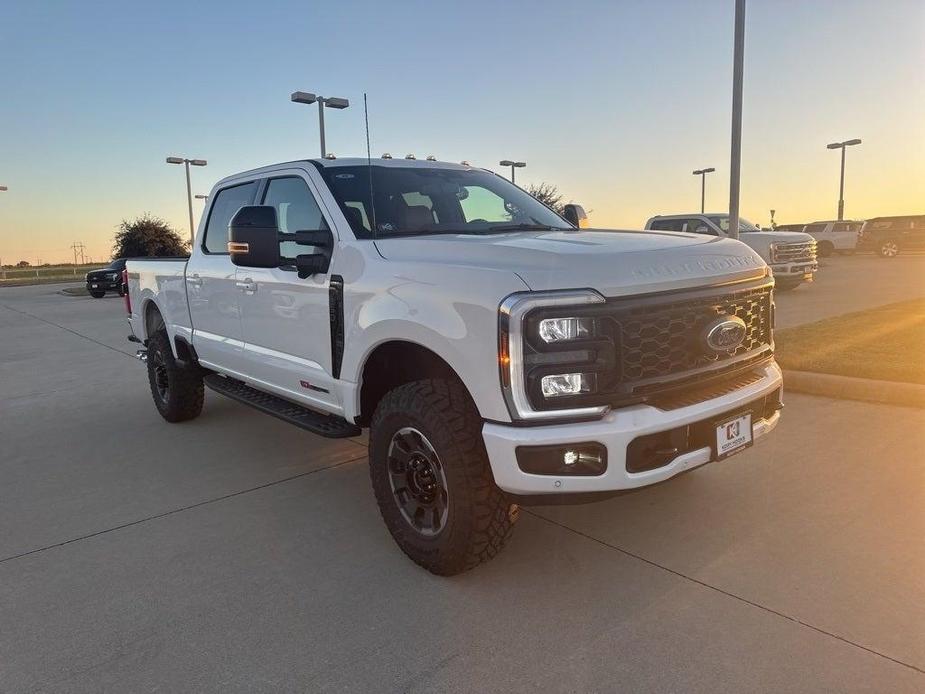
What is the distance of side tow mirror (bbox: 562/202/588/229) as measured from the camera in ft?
16.3

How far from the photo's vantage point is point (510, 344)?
8.56 feet

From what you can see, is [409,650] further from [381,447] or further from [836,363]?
[836,363]

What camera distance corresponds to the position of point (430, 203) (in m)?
4.21

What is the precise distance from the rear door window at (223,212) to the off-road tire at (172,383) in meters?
1.12

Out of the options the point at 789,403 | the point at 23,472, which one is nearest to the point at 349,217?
the point at 23,472

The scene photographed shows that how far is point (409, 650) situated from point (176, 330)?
13.3ft

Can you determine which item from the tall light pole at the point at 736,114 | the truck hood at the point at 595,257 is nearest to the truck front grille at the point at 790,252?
the tall light pole at the point at 736,114

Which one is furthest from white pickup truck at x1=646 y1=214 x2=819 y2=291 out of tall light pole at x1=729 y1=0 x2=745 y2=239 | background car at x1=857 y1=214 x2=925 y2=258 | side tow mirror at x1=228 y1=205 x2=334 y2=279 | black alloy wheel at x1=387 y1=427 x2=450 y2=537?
background car at x1=857 y1=214 x2=925 y2=258

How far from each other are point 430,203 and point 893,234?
31860 millimetres

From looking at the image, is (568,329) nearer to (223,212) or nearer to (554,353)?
(554,353)

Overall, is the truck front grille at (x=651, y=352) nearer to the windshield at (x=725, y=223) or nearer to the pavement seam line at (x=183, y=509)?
the pavement seam line at (x=183, y=509)

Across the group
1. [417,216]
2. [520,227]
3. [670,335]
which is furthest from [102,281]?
[670,335]

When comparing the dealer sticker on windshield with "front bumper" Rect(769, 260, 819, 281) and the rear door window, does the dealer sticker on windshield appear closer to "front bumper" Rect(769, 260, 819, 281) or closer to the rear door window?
the rear door window

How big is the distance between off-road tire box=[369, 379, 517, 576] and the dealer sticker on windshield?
952 millimetres
